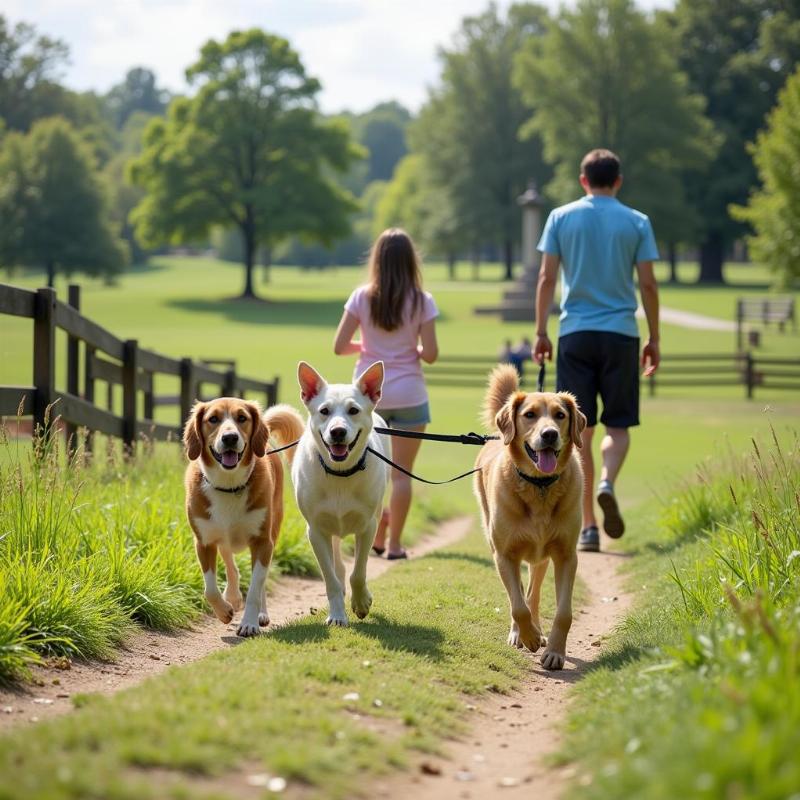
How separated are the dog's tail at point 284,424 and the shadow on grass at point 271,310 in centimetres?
4405

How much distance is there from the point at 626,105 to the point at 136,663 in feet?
207

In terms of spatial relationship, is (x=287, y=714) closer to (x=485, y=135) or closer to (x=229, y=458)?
(x=229, y=458)

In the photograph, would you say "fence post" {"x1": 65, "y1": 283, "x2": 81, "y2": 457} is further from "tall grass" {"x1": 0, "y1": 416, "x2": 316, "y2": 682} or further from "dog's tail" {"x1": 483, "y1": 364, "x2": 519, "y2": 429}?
"dog's tail" {"x1": 483, "y1": 364, "x2": 519, "y2": 429}

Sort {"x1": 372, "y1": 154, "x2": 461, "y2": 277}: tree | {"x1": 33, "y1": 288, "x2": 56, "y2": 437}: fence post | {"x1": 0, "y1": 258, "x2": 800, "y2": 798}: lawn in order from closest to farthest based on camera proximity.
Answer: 1. {"x1": 0, "y1": 258, "x2": 800, "y2": 798}: lawn
2. {"x1": 33, "y1": 288, "x2": 56, "y2": 437}: fence post
3. {"x1": 372, "y1": 154, "x2": 461, "y2": 277}: tree

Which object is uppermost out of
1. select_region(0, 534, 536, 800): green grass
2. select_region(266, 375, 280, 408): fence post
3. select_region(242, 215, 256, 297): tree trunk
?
select_region(242, 215, 256, 297): tree trunk

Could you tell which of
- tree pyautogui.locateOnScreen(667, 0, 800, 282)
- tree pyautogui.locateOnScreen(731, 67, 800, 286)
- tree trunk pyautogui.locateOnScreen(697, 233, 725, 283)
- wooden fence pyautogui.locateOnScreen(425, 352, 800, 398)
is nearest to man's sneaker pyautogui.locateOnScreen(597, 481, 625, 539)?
wooden fence pyautogui.locateOnScreen(425, 352, 800, 398)

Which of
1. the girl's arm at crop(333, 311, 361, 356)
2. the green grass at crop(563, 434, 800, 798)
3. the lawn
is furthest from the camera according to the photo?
the girl's arm at crop(333, 311, 361, 356)

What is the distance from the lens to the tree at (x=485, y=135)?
74.7 meters

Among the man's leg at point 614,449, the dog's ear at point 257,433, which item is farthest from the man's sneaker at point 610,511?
the dog's ear at point 257,433

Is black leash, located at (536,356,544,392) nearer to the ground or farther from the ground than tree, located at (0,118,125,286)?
nearer to the ground

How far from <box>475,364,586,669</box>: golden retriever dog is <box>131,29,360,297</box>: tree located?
57.4 m

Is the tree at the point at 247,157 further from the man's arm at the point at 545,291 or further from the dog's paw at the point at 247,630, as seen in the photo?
the dog's paw at the point at 247,630

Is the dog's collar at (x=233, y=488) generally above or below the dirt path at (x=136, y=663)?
above

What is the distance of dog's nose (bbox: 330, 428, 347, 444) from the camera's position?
6.06 m
